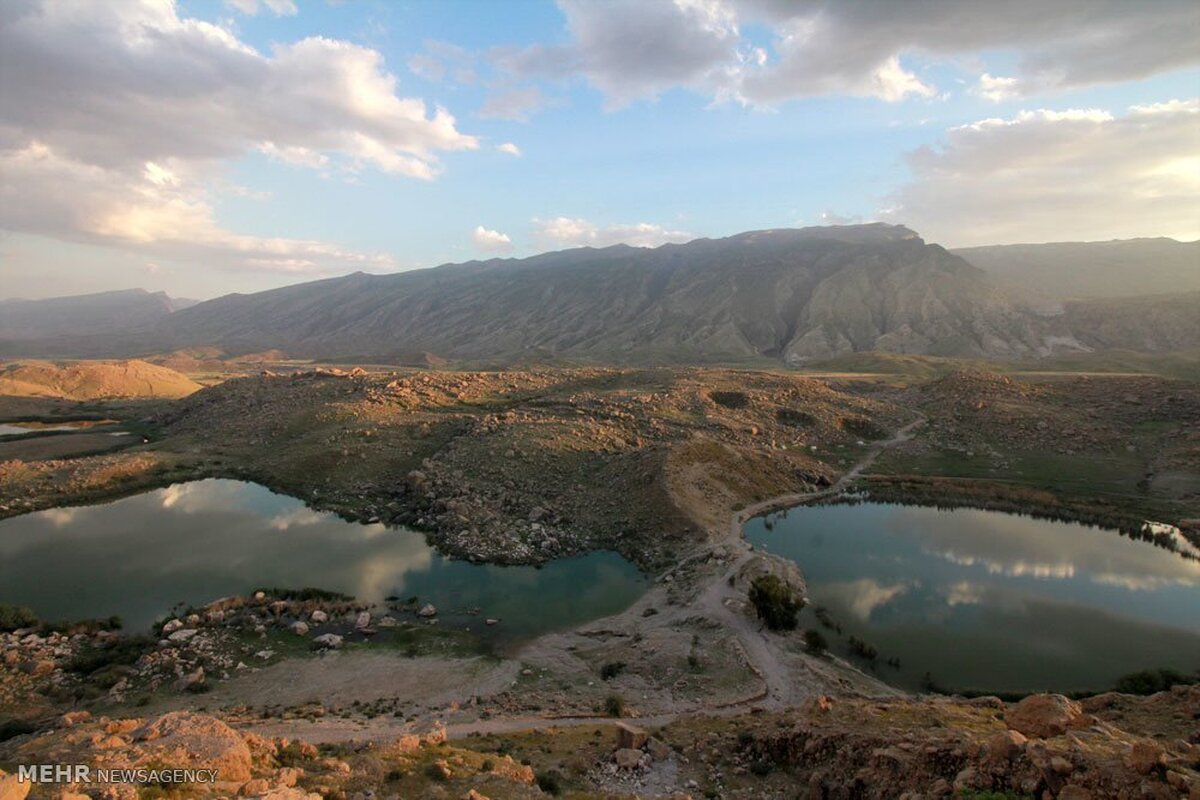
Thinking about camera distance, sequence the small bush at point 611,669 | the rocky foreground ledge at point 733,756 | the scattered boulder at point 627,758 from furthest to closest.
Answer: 1. the small bush at point 611,669
2. the scattered boulder at point 627,758
3. the rocky foreground ledge at point 733,756

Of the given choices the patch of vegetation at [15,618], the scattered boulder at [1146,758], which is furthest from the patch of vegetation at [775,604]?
the patch of vegetation at [15,618]

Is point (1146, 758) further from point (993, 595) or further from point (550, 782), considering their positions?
point (993, 595)

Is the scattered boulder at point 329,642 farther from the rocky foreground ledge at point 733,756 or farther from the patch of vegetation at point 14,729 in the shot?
the patch of vegetation at point 14,729

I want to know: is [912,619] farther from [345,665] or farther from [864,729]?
[345,665]

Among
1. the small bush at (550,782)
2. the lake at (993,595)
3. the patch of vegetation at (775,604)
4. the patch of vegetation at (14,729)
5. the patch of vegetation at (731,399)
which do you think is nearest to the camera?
the small bush at (550,782)

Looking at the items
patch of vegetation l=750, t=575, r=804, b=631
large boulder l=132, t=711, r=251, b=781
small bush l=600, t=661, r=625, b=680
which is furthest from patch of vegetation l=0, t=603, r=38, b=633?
patch of vegetation l=750, t=575, r=804, b=631

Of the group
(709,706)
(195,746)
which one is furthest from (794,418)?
(195,746)

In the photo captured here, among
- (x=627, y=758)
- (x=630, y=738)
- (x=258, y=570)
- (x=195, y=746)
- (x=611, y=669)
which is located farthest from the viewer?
(x=258, y=570)
